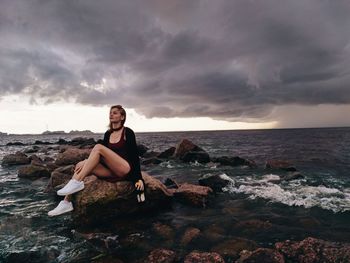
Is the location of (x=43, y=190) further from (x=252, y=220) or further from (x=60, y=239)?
(x=252, y=220)

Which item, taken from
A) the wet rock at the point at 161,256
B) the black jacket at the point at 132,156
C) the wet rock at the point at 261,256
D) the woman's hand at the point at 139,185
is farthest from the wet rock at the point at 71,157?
the wet rock at the point at 261,256

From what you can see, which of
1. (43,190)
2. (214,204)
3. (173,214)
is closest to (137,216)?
(173,214)

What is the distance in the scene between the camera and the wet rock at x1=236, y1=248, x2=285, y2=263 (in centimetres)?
597

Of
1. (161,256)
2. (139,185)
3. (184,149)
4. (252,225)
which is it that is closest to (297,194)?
(252,225)

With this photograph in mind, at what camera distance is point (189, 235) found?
24.8ft

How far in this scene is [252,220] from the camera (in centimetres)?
866

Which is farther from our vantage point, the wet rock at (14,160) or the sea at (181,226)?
the wet rock at (14,160)

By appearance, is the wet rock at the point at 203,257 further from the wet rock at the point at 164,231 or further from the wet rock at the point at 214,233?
the wet rock at the point at 164,231

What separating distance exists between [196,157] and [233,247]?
1992cm

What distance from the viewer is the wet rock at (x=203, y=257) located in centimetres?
606

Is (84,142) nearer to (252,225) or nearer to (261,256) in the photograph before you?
(252,225)

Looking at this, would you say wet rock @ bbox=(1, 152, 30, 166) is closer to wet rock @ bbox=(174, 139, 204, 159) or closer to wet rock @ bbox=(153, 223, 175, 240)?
wet rock @ bbox=(174, 139, 204, 159)

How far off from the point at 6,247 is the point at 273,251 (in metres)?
6.67

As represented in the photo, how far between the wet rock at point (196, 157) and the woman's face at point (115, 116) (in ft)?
63.8
